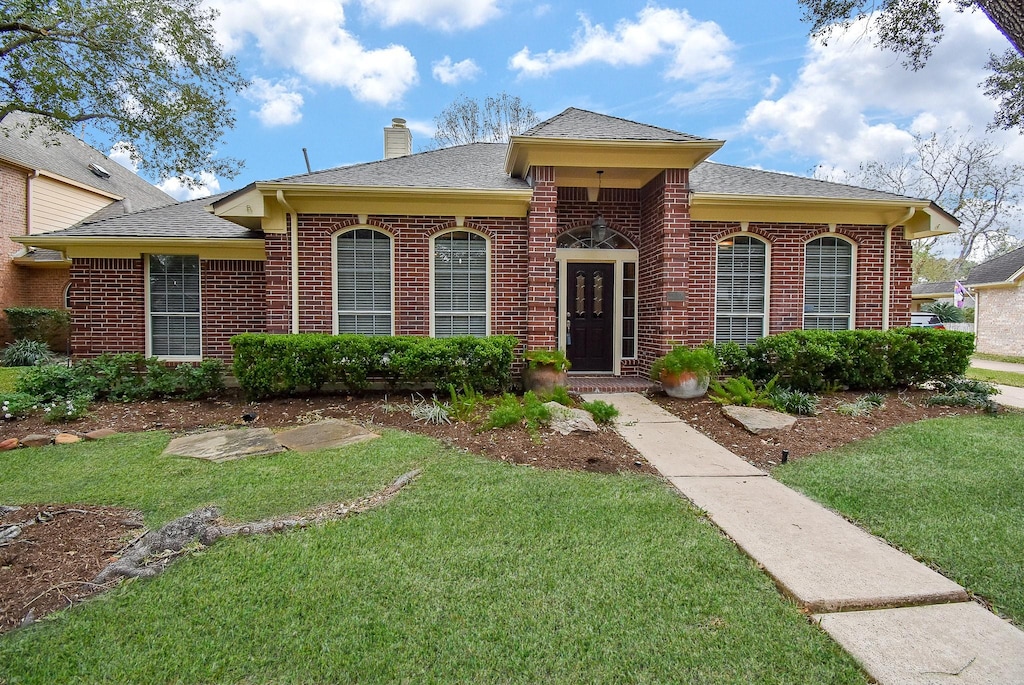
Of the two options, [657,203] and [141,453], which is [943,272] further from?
[141,453]

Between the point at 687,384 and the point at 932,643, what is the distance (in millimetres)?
5314

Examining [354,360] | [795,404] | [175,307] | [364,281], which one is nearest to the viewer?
[795,404]

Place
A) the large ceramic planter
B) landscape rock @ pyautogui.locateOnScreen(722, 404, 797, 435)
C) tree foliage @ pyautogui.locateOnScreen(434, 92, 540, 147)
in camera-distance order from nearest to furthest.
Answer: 1. landscape rock @ pyautogui.locateOnScreen(722, 404, 797, 435)
2. the large ceramic planter
3. tree foliage @ pyautogui.locateOnScreen(434, 92, 540, 147)

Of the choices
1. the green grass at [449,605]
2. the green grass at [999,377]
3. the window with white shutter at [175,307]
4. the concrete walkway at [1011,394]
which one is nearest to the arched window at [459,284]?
the window with white shutter at [175,307]

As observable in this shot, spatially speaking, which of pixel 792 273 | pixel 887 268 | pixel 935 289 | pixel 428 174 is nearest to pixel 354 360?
pixel 428 174

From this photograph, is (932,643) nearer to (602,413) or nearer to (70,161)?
(602,413)

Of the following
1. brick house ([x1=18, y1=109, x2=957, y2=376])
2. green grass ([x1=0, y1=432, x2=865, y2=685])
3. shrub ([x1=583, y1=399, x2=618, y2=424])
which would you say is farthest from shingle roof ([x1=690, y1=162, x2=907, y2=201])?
green grass ([x1=0, y1=432, x2=865, y2=685])

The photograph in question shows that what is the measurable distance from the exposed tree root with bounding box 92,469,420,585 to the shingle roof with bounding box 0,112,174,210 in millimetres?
16384

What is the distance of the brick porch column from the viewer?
7973mm

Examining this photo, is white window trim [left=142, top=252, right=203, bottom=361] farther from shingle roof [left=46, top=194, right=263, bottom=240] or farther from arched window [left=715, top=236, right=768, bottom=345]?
arched window [left=715, top=236, right=768, bottom=345]

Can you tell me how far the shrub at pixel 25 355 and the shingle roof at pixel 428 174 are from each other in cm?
1061

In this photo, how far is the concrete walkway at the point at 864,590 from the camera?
7.09 ft

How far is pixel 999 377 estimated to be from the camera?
1166cm

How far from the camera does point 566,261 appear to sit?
9117 mm
